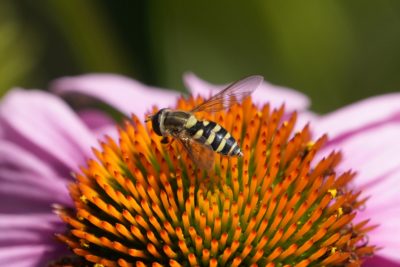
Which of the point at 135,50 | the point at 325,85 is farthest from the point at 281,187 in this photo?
the point at 135,50

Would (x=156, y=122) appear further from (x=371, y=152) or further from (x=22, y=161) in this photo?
(x=371, y=152)

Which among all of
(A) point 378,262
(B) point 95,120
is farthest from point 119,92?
(A) point 378,262

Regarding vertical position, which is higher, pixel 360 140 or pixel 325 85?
pixel 325 85

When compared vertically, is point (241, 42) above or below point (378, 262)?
above

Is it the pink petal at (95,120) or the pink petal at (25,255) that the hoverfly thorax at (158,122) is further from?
the pink petal at (95,120)

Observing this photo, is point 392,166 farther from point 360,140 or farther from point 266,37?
point 266,37

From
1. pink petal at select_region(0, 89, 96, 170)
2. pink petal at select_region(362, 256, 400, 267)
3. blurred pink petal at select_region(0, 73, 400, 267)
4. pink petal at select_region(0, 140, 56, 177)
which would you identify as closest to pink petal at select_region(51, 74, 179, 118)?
blurred pink petal at select_region(0, 73, 400, 267)
